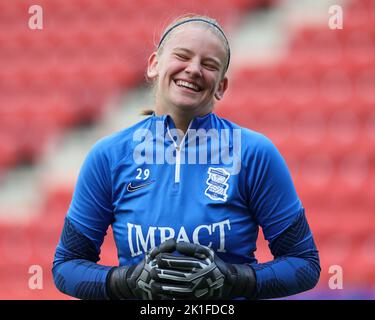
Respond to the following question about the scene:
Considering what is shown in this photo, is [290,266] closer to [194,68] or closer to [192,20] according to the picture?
[194,68]

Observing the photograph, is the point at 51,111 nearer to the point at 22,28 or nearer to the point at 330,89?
the point at 22,28

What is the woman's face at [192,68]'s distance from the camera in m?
1.59

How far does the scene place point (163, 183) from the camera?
1.57 metres

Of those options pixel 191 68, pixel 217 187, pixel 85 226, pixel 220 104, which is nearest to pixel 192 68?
pixel 191 68

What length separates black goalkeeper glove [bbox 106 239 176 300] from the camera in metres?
1.46

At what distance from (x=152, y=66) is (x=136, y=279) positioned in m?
0.51

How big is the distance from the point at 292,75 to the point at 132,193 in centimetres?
362

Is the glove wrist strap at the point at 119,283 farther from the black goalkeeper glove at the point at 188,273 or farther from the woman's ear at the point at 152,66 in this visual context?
the woman's ear at the point at 152,66

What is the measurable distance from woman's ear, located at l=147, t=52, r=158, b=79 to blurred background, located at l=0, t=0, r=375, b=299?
207cm

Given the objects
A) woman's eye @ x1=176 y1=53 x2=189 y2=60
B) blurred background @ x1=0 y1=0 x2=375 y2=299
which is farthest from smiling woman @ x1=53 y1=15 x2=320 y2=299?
blurred background @ x1=0 y1=0 x2=375 y2=299

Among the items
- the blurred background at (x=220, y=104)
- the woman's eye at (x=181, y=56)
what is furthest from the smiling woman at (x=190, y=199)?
the blurred background at (x=220, y=104)

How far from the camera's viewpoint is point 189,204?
5.04 ft

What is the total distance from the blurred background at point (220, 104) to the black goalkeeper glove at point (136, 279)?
212cm

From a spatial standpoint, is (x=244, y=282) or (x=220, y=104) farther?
(x=220, y=104)
